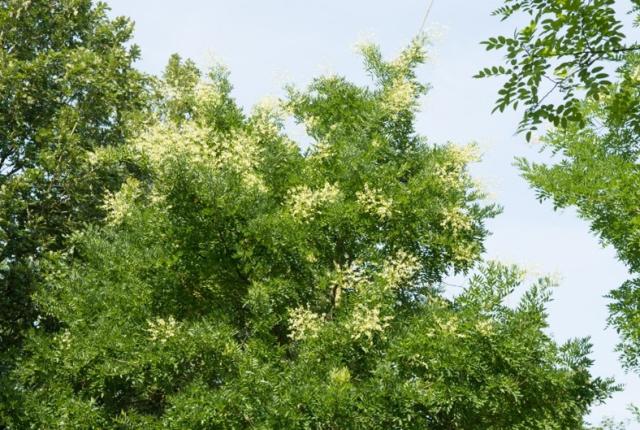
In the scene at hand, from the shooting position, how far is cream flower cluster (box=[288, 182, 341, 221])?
14789mm

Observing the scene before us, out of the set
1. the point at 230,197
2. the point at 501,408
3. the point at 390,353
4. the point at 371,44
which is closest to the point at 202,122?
the point at 230,197

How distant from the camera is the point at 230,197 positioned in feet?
Result: 46.2

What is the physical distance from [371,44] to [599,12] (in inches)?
454

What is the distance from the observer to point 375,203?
14.9 metres

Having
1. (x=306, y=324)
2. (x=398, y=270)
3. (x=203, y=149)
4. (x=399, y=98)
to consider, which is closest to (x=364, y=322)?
(x=306, y=324)

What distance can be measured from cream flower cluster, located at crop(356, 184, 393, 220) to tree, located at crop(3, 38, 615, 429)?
0.05 m

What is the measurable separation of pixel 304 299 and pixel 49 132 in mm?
10365

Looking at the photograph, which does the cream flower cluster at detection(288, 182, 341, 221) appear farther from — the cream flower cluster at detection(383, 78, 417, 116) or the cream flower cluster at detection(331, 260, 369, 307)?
the cream flower cluster at detection(383, 78, 417, 116)

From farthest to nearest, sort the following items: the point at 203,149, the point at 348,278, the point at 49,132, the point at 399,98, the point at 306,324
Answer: the point at 49,132 < the point at 399,98 < the point at 203,149 < the point at 348,278 < the point at 306,324

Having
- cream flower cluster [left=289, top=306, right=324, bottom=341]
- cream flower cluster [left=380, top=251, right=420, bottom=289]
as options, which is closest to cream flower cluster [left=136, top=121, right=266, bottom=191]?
cream flower cluster [left=289, top=306, right=324, bottom=341]

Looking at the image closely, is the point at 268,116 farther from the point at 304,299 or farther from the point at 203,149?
the point at 304,299

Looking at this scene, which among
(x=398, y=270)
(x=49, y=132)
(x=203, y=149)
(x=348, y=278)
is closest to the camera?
(x=398, y=270)

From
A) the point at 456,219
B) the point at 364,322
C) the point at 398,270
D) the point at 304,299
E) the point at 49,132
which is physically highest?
the point at 49,132

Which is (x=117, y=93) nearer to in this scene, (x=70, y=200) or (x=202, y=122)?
(x=70, y=200)
